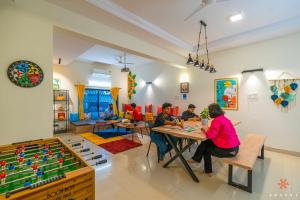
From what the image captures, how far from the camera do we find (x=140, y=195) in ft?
6.48

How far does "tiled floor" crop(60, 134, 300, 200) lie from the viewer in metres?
1.97

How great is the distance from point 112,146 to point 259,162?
351 centimetres

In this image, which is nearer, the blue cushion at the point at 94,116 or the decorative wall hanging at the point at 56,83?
the decorative wall hanging at the point at 56,83

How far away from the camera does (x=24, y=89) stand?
1.99m

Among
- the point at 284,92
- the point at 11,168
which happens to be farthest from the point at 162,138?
the point at 284,92

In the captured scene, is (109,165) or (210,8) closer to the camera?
(210,8)

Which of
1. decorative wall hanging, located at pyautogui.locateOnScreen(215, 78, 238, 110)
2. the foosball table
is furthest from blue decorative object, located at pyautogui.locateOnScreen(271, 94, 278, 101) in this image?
the foosball table

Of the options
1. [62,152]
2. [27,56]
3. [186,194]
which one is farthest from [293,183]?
[27,56]

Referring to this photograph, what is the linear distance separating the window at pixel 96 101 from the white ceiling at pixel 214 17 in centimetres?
487

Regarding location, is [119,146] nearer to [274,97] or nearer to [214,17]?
[214,17]

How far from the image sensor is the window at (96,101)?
22.4 ft

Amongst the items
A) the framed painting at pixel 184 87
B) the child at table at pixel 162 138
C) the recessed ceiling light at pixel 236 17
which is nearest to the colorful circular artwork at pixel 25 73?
the child at table at pixel 162 138

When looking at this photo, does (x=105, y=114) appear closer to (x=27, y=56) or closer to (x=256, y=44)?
(x=27, y=56)

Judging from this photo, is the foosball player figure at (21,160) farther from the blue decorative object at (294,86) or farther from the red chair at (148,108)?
the red chair at (148,108)
